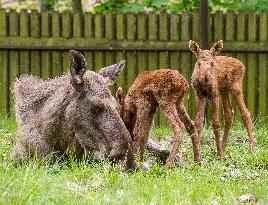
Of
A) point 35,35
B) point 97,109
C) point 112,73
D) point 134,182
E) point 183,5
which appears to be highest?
point 183,5

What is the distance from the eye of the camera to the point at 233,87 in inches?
357

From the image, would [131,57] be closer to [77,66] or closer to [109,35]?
[109,35]

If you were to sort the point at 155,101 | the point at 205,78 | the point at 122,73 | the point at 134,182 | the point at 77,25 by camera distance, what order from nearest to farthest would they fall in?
1. the point at 134,182
2. the point at 155,101
3. the point at 205,78
4. the point at 122,73
5. the point at 77,25

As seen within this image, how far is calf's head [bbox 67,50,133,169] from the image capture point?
7094 millimetres

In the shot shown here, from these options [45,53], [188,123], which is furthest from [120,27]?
[188,123]

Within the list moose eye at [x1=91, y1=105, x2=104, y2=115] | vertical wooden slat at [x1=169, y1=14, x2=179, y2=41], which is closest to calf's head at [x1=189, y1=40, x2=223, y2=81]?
moose eye at [x1=91, y1=105, x2=104, y2=115]

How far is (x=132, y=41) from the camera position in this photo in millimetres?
12672

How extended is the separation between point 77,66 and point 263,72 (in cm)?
590

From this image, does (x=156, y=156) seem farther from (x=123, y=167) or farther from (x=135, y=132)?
(x=123, y=167)

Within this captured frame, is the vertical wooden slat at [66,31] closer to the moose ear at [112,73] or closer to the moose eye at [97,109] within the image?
the moose ear at [112,73]

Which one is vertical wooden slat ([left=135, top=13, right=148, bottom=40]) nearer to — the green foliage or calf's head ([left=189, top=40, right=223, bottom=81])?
the green foliage

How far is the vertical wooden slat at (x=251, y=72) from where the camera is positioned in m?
A: 12.7

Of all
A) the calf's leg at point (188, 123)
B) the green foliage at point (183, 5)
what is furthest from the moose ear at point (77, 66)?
the green foliage at point (183, 5)

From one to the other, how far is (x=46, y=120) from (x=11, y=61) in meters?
→ 5.45
